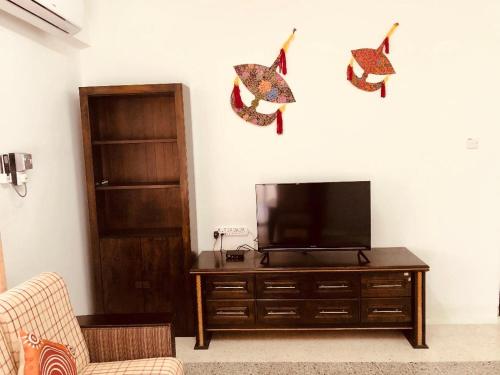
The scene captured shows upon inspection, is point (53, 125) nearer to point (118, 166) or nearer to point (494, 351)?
point (118, 166)

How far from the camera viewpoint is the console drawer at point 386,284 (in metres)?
3.04

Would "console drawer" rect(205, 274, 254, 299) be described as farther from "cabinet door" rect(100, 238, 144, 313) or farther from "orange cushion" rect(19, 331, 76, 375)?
"orange cushion" rect(19, 331, 76, 375)

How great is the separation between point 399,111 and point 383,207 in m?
0.74

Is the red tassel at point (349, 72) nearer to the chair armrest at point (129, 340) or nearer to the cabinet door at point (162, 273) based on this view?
the cabinet door at point (162, 273)

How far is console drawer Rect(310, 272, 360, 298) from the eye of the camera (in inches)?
121

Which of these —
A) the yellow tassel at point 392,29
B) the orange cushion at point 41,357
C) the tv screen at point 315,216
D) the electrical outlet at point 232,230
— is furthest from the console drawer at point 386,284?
the orange cushion at point 41,357

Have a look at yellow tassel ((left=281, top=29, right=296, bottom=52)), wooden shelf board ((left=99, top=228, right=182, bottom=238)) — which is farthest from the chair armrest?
yellow tassel ((left=281, top=29, right=296, bottom=52))

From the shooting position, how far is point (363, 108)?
132 inches

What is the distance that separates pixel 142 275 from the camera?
3293mm

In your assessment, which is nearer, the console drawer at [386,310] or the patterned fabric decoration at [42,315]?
the patterned fabric decoration at [42,315]

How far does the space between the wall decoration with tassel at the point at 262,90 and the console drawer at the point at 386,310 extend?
56.1 inches

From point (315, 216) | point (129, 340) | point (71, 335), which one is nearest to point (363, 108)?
point (315, 216)

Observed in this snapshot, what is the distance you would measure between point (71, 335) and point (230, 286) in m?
1.25

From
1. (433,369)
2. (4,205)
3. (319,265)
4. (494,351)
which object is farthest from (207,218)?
(494,351)
